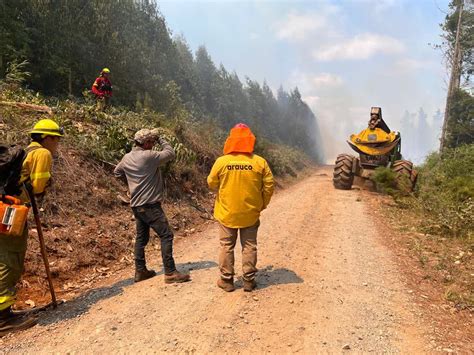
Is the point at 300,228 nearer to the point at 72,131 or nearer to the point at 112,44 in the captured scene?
the point at 72,131

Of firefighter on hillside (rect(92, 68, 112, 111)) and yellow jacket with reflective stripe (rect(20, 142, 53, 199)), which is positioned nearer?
yellow jacket with reflective stripe (rect(20, 142, 53, 199))

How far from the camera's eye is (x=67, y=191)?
6.46 meters

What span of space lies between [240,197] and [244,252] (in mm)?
687

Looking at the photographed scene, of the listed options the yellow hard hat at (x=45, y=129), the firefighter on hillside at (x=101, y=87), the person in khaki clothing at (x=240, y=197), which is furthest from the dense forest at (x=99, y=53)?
the person in khaki clothing at (x=240, y=197)

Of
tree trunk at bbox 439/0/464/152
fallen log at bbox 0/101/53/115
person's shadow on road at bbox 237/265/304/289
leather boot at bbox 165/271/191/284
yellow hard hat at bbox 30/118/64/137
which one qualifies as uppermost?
tree trunk at bbox 439/0/464/152

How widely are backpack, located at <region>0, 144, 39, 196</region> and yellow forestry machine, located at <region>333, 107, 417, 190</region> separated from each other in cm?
1105

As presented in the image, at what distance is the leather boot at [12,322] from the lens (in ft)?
11.3

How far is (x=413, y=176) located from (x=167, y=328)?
1063 cm

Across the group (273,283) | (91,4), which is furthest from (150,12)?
(273,283)

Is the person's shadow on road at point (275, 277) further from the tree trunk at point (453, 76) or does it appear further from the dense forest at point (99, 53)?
the tree trunk at point (453, 76)

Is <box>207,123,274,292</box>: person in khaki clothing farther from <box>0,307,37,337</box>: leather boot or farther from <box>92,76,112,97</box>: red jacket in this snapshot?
<box>92,76,112,97</box>: red jacket

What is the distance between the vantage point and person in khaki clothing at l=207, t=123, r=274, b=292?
13.9 ft

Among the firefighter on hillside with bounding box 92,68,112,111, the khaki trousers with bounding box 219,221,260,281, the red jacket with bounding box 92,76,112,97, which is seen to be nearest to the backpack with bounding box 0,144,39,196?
the khaki trousers with bounding box 219,221,260,281

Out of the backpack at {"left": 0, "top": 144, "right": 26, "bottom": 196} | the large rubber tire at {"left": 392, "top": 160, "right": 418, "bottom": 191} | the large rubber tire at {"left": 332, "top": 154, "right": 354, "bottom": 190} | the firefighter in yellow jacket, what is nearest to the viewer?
the backpack at {"left": 0, "top": 144, "right": 26, "bottom": 196}
